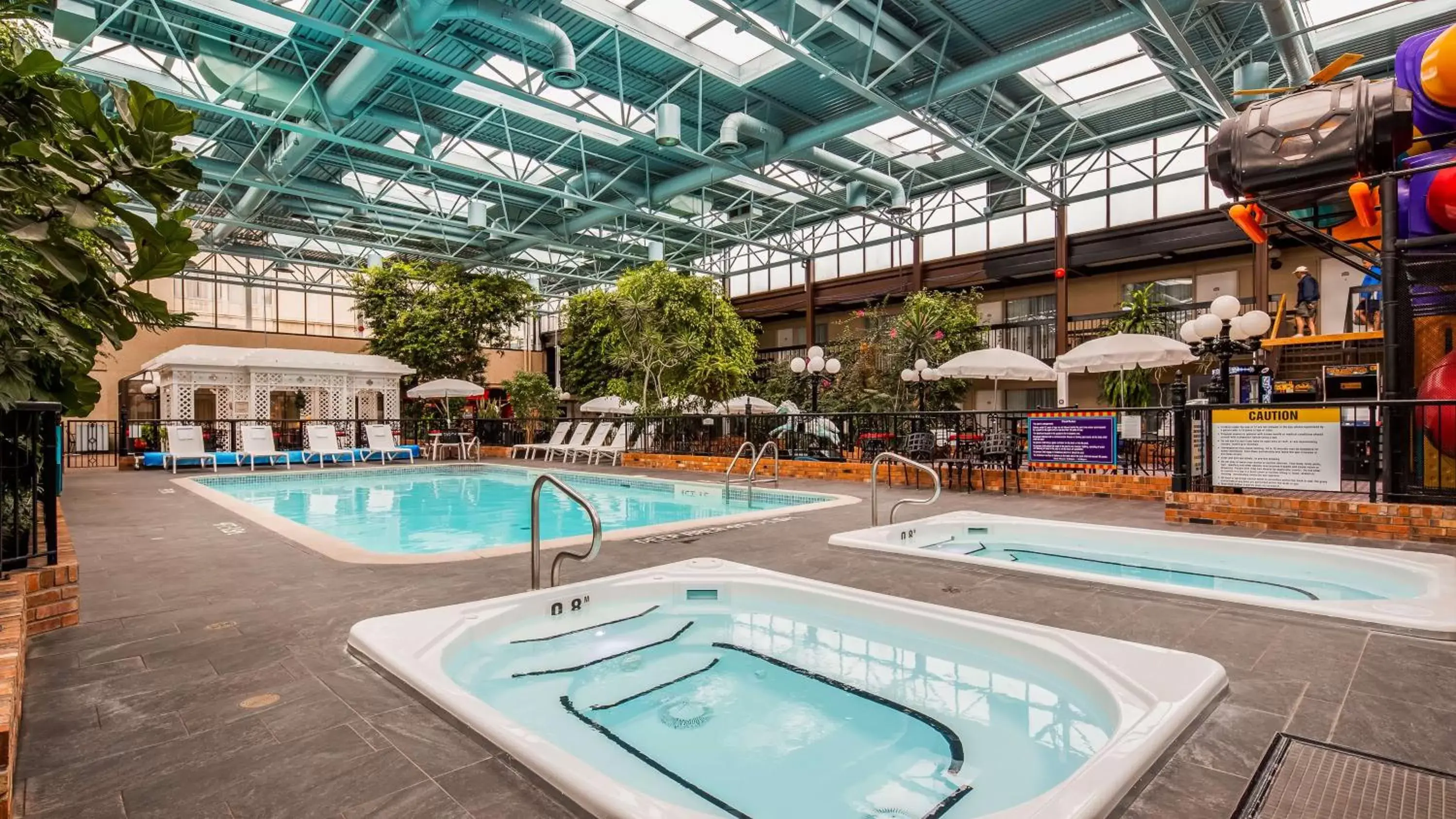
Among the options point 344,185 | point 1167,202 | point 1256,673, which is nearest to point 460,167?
point 344,185

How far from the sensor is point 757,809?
6.89 feet

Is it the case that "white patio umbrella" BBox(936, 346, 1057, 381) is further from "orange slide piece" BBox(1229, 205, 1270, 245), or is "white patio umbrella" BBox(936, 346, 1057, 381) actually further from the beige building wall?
the beige building wall

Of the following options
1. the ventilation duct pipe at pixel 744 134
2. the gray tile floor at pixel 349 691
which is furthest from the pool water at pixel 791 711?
the ventilation duct pipe at pixel 744 134

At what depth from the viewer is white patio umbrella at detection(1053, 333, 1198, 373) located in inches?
389

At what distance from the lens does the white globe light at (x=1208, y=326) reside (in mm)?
7105

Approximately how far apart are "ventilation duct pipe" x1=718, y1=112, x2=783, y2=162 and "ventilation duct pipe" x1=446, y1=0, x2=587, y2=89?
306cm

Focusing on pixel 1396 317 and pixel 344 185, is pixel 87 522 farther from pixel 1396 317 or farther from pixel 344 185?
pixel 344 185

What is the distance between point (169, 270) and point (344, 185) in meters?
16.1

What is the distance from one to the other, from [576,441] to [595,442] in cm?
90

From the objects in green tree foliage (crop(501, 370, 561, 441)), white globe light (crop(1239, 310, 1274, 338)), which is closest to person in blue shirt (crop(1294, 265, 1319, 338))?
white globe light (crop(1239, 310, 1274, 338))

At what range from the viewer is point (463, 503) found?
9.23 meters

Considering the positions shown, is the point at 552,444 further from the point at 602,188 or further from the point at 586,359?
the point at 586,359

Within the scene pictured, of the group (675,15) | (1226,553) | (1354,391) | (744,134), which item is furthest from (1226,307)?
(744,134)

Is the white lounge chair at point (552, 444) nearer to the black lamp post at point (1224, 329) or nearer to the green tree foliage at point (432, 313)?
the green tree foliage at point (432, 313)
